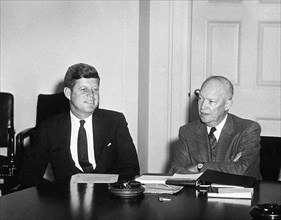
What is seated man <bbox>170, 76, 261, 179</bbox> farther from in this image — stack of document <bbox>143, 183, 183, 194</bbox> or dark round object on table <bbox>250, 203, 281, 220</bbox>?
dark round object on table <bbox>250, 203, 281, 220</bbox>

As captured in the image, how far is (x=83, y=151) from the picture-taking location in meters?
3.45

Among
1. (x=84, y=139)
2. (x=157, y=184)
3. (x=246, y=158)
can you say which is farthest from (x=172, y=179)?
(x=84, y=139)

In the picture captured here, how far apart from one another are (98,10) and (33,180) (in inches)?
85.4

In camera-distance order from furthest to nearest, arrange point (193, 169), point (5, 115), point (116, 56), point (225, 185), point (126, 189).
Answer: point (116, 56) < point (5, 115) < point (193, 169) < point (225, 185) < point (126, 189)

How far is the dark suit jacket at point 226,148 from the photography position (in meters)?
3.17

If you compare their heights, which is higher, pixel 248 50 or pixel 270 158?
pixel 248 50

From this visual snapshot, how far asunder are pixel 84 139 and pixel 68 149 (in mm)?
126

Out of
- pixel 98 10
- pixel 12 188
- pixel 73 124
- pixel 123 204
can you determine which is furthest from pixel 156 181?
pixel 98 10

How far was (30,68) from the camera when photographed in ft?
16.6

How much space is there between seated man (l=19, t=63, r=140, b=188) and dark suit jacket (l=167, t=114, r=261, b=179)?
0.30 metres

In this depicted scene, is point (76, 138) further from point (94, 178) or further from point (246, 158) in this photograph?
point (246, 158)

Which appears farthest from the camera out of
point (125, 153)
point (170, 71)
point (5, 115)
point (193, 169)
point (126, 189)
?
point (170, 71)

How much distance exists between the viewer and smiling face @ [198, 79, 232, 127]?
3.37 meters

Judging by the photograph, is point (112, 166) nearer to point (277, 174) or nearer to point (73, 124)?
point (73, 124)
